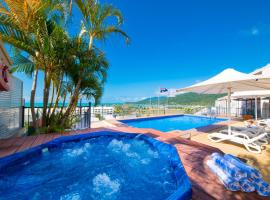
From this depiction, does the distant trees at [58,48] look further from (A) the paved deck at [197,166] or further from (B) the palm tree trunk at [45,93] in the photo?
(A) the paved deck at [197,166]

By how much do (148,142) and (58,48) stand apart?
4.45 m

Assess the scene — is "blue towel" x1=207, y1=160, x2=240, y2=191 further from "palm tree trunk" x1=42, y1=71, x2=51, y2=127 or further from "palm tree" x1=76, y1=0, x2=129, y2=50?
"palm tree" x1=76, y1=0, x2=129, y2=50

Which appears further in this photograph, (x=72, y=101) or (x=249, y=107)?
(x=249, y=107)

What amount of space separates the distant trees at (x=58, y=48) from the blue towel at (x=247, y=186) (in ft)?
18.3

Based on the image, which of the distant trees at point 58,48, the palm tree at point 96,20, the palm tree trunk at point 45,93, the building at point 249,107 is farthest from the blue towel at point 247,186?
the building at point 249,107

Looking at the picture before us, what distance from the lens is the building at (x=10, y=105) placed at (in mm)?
4824

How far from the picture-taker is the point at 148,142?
4.88m

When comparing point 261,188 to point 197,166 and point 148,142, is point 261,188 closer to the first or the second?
point 197,166

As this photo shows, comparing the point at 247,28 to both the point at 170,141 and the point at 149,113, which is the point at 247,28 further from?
the point at 170,141

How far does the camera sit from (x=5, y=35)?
428 centimetres

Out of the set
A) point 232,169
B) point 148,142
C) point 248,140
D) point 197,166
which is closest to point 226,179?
point 232,169

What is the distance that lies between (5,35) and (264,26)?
2678 centimetres

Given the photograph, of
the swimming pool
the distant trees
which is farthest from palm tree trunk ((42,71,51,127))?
the swimming pool

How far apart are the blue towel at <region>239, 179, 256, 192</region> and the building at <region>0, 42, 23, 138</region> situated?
582 cm
